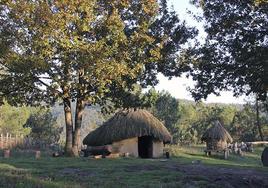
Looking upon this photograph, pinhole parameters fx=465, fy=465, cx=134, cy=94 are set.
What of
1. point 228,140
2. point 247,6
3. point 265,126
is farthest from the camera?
point 265,126

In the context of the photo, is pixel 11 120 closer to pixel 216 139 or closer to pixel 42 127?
pixel 42 127

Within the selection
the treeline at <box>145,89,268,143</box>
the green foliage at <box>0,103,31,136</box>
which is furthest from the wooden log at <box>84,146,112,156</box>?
the green foliage at <box>0,103,31,136</box>

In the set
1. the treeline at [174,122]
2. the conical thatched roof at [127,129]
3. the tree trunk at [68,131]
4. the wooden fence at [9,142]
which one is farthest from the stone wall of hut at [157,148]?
the treeline at [174,122]

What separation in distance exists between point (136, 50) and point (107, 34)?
6.25ft

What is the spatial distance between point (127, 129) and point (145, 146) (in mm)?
3919

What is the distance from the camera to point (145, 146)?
3922cm

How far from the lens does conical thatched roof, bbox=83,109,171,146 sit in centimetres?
3575

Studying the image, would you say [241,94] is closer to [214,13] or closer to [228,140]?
[214,13]

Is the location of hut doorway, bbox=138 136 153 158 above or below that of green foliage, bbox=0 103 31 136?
below

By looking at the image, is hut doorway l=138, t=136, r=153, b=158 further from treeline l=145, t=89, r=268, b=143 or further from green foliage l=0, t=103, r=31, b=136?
green foliage l=0, t=103, r=31, b=136

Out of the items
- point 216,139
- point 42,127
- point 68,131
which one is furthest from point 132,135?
point 42,127

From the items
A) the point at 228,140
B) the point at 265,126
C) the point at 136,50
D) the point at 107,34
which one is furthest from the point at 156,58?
the point at 265,126

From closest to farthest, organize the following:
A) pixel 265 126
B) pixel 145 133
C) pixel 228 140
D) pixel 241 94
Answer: pixel 241 94 → pixel 145 133 → pixel 228 140 → pixel 265 126

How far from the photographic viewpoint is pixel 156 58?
2695 cm
